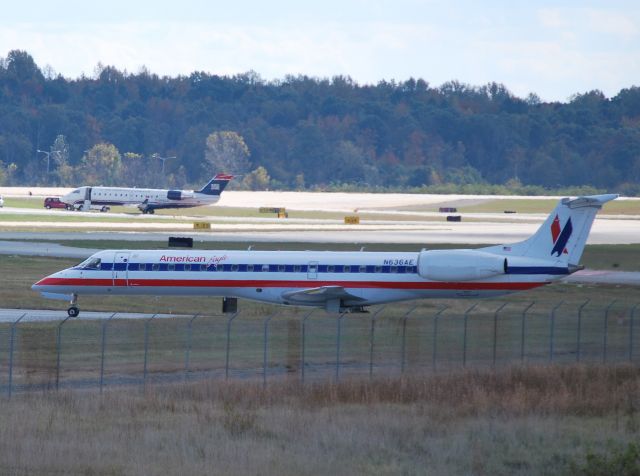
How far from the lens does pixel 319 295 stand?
43.7m

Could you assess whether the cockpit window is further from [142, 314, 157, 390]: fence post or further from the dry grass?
the dry grass

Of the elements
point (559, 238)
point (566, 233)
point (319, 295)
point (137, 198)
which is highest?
point (566, 233)

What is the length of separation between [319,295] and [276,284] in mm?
1596

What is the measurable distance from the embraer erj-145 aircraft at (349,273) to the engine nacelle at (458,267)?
0.03 m

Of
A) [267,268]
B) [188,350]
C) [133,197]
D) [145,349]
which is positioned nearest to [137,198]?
[133,197]

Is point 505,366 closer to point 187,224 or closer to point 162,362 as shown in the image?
point 162,362

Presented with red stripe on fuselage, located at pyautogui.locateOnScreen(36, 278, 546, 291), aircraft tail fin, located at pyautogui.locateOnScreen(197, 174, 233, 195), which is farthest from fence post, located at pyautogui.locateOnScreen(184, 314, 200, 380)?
aircraft tail fin, located at pyautogui.locateOnScreen(197, 174, 233, 195)

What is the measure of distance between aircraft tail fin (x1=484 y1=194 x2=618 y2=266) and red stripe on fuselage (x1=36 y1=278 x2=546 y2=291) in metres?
1.15

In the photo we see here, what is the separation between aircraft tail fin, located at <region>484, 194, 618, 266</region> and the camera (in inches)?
1732

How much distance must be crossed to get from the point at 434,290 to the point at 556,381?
1409cm

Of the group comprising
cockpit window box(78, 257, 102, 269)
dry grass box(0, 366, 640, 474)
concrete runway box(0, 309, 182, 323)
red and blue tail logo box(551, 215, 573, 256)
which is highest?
red and blue tail logo box(551, 215, 573, 256)

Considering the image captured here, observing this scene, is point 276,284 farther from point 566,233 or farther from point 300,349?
point 300,349

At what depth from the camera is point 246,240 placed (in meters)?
90.1

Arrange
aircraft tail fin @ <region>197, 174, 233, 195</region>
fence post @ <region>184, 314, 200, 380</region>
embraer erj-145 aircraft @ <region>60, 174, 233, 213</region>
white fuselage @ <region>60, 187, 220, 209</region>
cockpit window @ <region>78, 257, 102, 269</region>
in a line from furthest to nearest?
aircraft tail fin @ <region>197, 174, 233, 195</region> → white fuselage @ <region>60, 187, 220, 209</region> → embraer erj-145 aircraft @ <region>60, 174, 233, 213</region> → cockpit window @ <region>78, 257, 102, 269</region> → fence post @ <region>184, 314, 200, 380</region>
